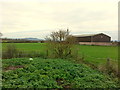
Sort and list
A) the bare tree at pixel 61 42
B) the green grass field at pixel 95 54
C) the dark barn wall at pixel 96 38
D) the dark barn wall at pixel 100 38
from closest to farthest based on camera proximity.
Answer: the bare tree at pixel 61 42 → the green grass field at pixel 95 54 → the dark barn wall at pixel 96 38 → the dark barn wall at pixel 100 38

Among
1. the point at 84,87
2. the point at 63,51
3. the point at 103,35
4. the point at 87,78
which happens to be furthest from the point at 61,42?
the point at 103,35

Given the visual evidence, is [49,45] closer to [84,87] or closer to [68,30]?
[68,30]

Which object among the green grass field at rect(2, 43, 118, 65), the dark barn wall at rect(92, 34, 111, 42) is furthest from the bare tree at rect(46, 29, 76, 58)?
the dark barn wall at rect(92, 34, 111, 42)

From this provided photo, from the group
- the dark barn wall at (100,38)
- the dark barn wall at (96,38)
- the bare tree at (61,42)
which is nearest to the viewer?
the bare tree at (61,42)

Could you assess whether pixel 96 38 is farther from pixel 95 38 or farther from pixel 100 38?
pixel 100 38

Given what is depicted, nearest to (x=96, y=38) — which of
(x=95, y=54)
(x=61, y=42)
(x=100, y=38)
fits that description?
(x=100, y=38)

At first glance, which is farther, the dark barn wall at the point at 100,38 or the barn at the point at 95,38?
the dark barn wall at the point at 100,38

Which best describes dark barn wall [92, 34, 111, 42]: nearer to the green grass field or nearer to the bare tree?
the green grass field

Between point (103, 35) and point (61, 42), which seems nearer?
point (61, 42)

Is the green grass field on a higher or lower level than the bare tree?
lower

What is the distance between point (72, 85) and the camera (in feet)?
15.5

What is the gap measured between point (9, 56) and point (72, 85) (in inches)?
367

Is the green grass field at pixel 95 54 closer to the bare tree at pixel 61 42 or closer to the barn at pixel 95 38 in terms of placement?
the bare tree at pixel 61 42

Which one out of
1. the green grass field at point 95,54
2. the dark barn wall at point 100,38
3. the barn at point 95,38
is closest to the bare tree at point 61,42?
the green grass field at point 95,54
